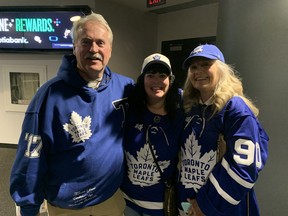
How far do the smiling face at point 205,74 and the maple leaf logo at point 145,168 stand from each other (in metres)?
0.42

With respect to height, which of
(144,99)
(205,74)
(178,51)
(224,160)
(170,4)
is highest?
(170,4)

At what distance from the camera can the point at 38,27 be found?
321cm

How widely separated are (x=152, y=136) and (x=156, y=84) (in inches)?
11.0

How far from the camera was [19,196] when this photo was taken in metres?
1.05

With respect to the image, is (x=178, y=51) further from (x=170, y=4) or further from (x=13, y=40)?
(x=13, y=40)

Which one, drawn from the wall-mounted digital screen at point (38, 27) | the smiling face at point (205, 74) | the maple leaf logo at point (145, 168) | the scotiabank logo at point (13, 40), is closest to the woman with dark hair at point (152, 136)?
the maple leaf logo at point (145, 168)

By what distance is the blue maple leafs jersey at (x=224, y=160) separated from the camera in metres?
0.98

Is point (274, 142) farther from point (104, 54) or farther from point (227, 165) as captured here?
point (104, 54)

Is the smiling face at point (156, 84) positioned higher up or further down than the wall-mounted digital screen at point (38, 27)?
further down

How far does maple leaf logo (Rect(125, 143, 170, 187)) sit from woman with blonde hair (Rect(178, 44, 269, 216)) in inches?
5.2

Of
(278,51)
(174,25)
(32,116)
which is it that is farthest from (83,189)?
(174,25)

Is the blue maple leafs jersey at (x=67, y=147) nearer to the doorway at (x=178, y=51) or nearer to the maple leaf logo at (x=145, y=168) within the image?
the maple leaf logo at (x=145, y=168)

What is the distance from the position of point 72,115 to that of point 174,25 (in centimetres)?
336

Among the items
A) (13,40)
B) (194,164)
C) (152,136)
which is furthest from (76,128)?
(13,40)
